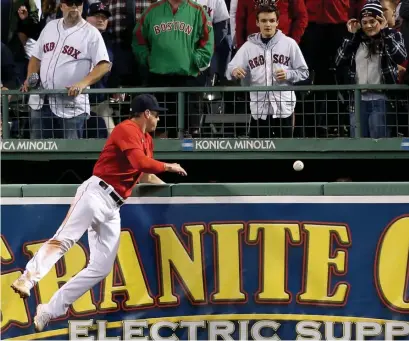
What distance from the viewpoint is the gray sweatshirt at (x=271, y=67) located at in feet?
36.3

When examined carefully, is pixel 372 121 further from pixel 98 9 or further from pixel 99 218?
pixel 99 218

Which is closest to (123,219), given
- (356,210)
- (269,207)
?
(269,207)

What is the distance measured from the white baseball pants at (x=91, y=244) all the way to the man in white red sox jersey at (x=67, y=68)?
2099 mm

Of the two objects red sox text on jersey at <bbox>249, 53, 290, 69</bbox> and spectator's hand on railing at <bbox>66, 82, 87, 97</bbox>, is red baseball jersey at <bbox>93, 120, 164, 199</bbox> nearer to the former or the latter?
spectator's hand on railing at <bbox>66, 82, 87, 97</bbox>

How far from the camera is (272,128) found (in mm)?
11188

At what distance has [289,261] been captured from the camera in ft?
30.3

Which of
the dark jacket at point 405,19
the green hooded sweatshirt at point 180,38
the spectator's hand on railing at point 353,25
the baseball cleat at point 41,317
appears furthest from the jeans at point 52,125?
the dark jacket at point 405,19

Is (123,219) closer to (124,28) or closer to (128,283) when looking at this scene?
(128,283)

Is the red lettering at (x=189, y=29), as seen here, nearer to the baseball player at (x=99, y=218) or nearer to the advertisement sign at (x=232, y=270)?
the baseball player at (x=99, y=218)

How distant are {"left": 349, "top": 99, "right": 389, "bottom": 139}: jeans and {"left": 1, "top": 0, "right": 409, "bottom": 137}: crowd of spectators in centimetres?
2

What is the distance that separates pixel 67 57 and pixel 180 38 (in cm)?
115

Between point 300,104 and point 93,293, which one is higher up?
point 300,104

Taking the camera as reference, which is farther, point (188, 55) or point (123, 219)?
point (188, 55)

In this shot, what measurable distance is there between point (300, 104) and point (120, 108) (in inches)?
72.2
